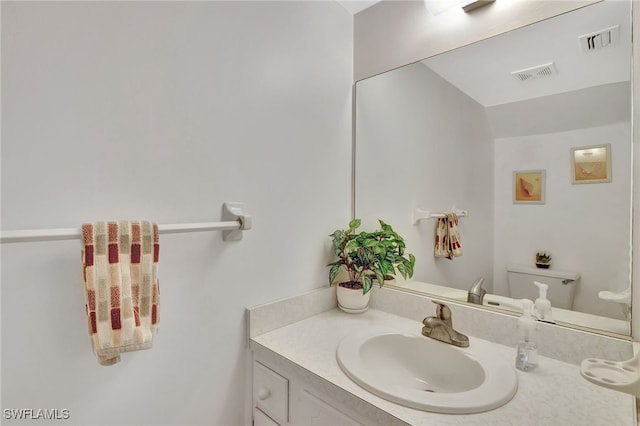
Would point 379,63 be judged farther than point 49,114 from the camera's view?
Yes

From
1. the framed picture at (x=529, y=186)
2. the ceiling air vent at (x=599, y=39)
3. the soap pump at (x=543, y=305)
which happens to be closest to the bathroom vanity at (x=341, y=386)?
the soap pump at (x=543, y=305)

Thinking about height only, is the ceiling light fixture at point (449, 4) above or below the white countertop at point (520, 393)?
above

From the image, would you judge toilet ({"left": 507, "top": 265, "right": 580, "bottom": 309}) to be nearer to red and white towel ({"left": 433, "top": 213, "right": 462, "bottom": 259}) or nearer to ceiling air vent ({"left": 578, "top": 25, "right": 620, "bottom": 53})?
red and white towel ({"left": 433, "top": 213, "right": 462, "bottom": 259})

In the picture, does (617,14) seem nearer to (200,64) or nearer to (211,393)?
(200,64)

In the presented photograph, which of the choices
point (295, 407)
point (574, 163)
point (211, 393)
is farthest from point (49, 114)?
point (574, 163)

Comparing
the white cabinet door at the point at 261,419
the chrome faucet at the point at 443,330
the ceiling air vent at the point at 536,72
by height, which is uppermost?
the ceiling air vent at the point at 536,72

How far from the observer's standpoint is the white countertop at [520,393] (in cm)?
71

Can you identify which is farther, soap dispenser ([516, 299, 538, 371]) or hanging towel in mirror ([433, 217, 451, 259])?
hanging towel in mirror ([433, 217, 451, 259])

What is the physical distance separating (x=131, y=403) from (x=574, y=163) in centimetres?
152

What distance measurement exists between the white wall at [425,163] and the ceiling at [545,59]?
0.25ft

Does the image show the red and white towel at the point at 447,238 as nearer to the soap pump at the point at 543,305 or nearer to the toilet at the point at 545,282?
the toilet at the point at 545,282

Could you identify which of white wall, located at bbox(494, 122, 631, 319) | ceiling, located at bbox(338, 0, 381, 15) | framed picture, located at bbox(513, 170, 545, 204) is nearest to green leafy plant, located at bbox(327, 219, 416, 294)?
white wall, located at bbox(494, 122, 631, 319)

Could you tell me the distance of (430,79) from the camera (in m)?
1.36

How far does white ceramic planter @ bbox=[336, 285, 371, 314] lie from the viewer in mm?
1354
